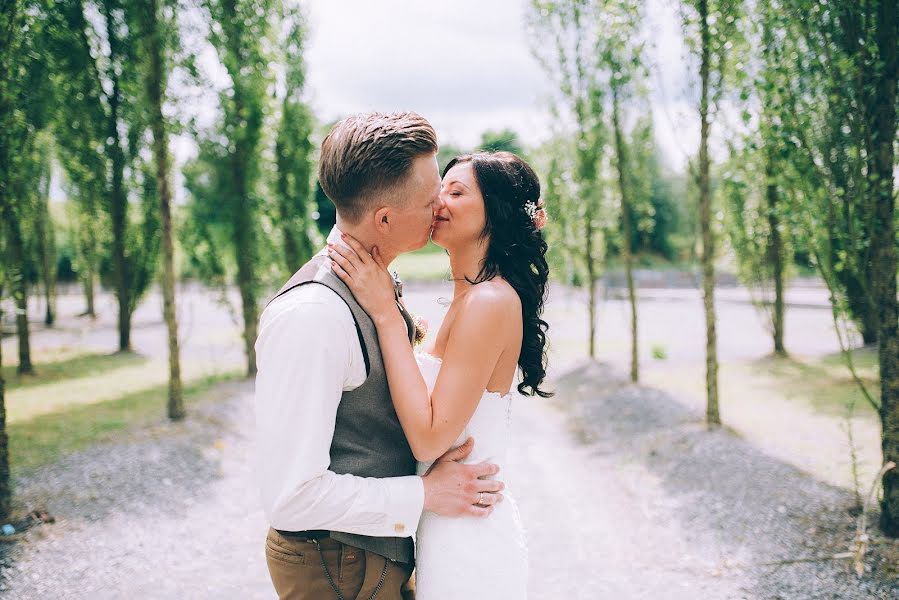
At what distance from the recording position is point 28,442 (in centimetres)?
866

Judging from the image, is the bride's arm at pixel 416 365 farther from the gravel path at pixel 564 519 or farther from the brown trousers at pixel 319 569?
the gravel path at pixel 564 519

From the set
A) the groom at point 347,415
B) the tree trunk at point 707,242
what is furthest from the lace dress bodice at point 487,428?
the tree trunk at point 707,242

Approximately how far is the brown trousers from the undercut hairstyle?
96cm

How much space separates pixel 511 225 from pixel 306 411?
109 centimetres

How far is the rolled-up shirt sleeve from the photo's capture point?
1.65m

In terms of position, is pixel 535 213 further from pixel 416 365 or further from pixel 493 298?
pixel 416 365

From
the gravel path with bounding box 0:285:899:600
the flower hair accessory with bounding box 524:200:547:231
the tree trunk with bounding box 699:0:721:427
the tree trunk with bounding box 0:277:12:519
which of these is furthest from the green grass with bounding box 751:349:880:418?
the tree trunk with bounding box 0:277:12:519

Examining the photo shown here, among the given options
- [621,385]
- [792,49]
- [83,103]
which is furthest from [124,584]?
[83,103]

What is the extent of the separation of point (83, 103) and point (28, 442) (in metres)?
8.68

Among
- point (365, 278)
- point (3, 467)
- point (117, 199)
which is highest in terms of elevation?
point (117, 199)

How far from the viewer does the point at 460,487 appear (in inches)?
80.2

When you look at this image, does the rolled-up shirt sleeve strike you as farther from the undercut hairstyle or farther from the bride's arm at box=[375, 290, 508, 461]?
the undercut hairstyle

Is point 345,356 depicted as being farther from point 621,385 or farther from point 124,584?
point 621,385

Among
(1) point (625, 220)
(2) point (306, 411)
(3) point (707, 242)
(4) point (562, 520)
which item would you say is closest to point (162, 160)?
(4) point (562, 520)
